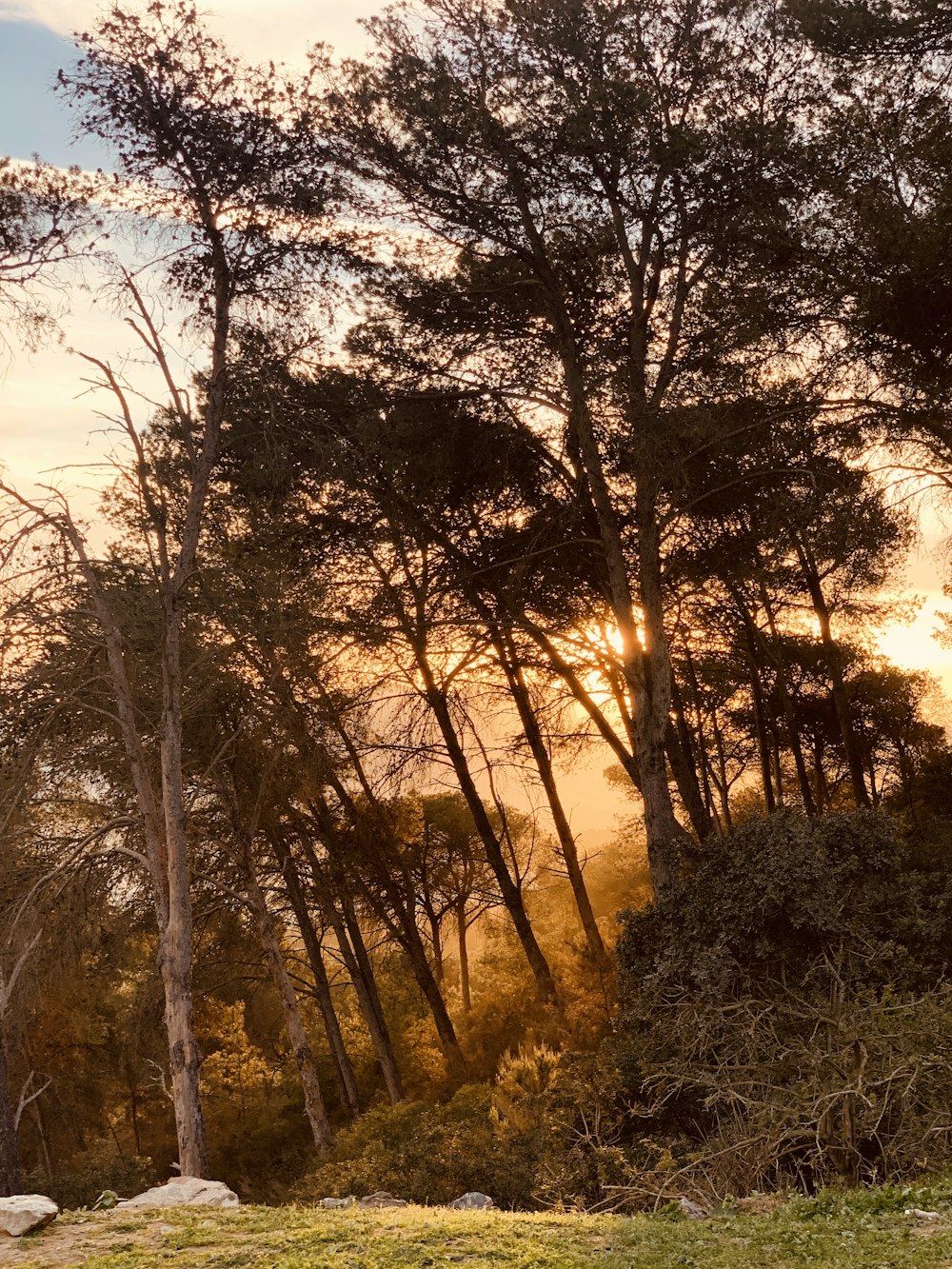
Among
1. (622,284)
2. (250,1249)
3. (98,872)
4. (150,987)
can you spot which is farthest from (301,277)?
(150,987)

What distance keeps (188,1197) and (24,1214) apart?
1.83 meters

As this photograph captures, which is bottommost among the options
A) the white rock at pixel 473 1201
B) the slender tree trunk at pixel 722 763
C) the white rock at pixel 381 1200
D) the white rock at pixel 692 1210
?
the white rock at pixel 473 1201

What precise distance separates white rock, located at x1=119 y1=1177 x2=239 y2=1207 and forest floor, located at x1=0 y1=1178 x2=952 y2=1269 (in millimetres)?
517

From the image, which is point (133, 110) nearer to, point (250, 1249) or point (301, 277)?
point (301, 277)

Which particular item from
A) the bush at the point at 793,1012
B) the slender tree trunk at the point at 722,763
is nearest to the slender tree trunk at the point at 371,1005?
the bush at the point at 793,1012

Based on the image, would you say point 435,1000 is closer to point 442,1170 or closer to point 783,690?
point 442,1170

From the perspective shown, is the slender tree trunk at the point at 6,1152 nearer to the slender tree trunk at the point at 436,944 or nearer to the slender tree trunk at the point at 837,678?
the slender tree trunk at the point at 837,678

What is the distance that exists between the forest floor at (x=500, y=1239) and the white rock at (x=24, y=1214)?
3.4 inches

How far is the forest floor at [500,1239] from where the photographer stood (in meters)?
6.33

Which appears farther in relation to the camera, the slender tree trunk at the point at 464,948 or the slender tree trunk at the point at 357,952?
the slender tree trunk at the point at 464,948

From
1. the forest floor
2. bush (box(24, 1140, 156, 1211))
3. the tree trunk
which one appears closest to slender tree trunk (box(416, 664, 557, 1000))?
bush (box(24, 1140, 156, 1211))

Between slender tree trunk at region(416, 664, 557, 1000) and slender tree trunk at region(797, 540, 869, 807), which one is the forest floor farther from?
slender tree trunk at region(797, 540, 869, 807)

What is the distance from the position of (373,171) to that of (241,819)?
31.3 ft

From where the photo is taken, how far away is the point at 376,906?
21.2 metres
